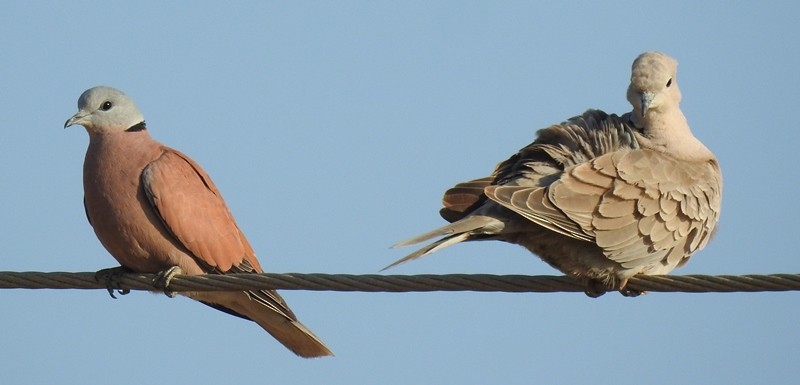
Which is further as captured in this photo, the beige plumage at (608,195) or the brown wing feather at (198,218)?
the brown wing feather at (198,218)

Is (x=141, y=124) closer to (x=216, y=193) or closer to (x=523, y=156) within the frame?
(x=216, y=193)

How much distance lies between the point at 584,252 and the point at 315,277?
55.0 inches

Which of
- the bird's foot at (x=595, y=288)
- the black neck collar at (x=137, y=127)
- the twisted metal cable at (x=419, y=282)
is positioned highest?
the black neck collar at (x=137, y=127)

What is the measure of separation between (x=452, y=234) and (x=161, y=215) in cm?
179

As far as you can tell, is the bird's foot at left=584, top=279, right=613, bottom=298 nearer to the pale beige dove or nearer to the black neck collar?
the pale beige dove

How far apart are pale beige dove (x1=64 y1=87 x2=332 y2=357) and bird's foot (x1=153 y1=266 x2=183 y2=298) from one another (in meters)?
0.08

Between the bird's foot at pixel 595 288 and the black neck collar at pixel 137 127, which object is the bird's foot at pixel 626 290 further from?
the black neck collar at pixel 137 127

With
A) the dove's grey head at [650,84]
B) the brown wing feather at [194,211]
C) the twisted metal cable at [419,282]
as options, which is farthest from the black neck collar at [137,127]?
the dove's grey head at [650,84]

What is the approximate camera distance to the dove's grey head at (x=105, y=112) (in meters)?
7.24

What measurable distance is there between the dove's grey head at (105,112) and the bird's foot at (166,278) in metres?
0.92

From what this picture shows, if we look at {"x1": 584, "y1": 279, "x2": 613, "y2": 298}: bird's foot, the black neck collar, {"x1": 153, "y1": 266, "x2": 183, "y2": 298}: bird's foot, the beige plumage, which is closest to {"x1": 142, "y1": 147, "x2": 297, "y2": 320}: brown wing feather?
{"x1": 153, "y1": 266, "x2": 183, "y2": 298}: bird's foot

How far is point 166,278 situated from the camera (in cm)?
667

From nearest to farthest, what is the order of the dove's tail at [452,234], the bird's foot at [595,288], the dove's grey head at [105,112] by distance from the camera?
the dove's tail at [452,234] < the bird's foot at [595,288] < the dove's grey head at [105,112]

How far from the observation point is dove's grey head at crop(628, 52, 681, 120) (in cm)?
658
